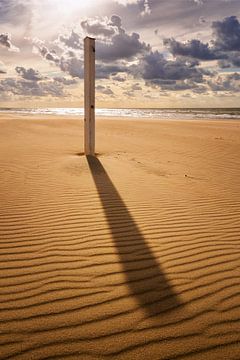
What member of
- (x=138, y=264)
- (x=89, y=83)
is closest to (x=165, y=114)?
(x=89, y=83)

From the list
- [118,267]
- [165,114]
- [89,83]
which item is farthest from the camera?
[165,114]

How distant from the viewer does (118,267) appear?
10.0ft

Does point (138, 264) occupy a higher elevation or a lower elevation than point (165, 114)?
lower

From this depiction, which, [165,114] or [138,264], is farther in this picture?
[165,114]

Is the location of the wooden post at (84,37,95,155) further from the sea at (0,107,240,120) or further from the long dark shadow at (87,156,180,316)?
the sea at (0,107,240,120)

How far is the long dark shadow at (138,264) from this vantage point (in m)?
2.56

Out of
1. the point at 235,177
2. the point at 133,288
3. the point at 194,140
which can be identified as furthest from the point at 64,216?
the point at 194,140

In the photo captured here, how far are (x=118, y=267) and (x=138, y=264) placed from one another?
9.2 inches

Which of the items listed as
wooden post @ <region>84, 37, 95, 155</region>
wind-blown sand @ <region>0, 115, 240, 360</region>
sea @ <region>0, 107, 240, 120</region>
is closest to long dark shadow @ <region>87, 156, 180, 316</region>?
wind-blown sand @ <region>0, 115, 240, 360</region>

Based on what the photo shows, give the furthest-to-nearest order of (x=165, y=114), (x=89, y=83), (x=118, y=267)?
(x=165, y=114) < (x=89, y=83) < (x=118, y=267)

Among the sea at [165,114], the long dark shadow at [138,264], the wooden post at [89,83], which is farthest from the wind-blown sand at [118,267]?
the sea at [165,114]

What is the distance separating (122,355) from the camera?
2.02 m

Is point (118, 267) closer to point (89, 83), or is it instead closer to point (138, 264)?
point (138, 264)

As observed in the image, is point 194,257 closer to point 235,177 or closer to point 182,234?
point 182,234
